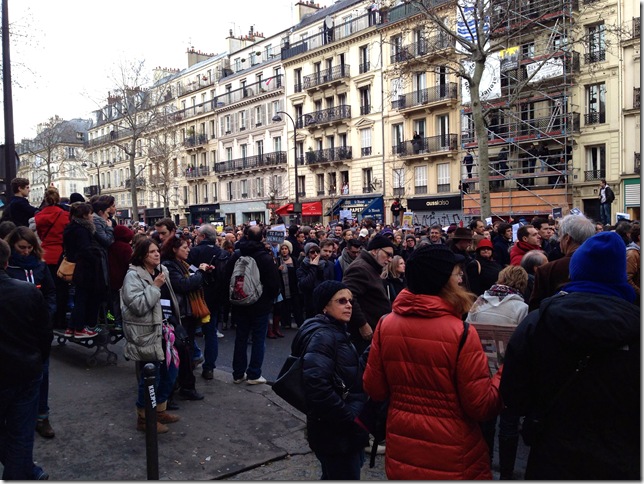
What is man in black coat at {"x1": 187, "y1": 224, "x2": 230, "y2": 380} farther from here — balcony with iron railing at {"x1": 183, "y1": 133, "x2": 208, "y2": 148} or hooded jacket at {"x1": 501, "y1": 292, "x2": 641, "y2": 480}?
balcony with iron railing at {"x1": 183, "y1": 133, "x2": 208, "y2": 148}

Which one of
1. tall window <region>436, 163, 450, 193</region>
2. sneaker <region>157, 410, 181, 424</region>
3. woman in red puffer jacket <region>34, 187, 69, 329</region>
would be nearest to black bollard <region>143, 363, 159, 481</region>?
sneaker <region>157, 410, 181, 424</region>

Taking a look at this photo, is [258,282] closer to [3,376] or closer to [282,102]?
[3,376]

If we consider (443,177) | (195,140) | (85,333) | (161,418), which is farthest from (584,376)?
(195,140)

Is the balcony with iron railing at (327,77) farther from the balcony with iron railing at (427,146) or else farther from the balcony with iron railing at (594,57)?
the balcony with iron railing at (594,57)

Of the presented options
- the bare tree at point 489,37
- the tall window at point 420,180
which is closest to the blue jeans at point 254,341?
the bare tree at point 489,37

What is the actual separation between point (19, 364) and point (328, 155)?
39164mm

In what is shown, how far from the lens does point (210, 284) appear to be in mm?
8117

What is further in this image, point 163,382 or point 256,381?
A: point 256,381

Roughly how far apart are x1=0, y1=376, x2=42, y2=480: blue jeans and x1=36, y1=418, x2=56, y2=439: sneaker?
4.11 feet

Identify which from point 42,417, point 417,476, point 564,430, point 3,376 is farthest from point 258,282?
point 564,430

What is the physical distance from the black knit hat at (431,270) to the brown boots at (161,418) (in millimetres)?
3367

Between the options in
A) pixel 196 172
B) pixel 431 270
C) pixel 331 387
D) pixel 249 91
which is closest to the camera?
pixel 431 270

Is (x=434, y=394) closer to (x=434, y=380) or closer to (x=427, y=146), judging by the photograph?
(x=434, y=380)

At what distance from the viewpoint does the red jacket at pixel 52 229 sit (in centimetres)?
747
